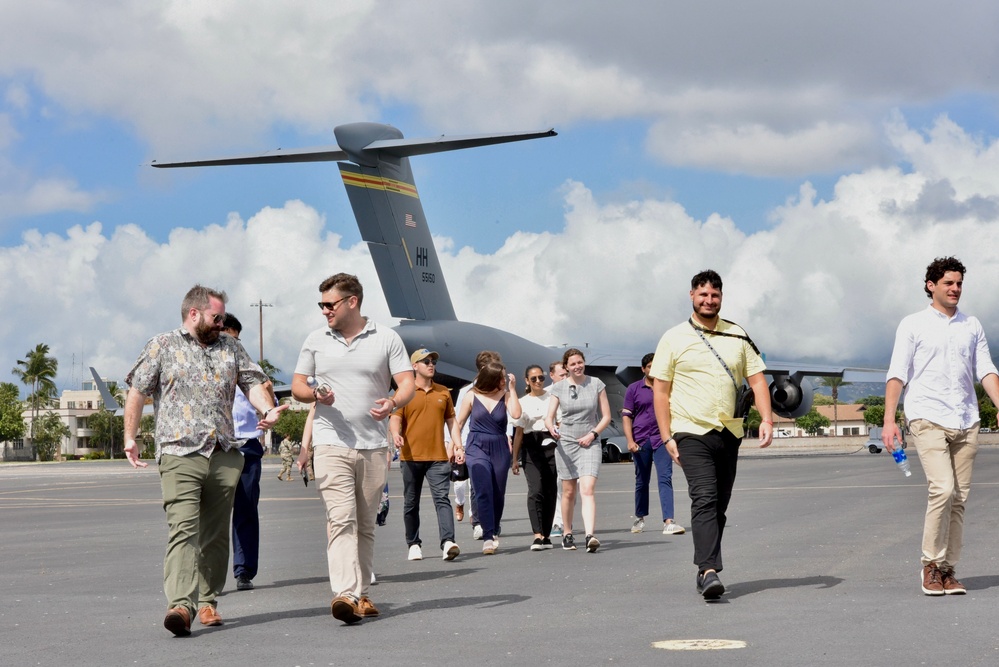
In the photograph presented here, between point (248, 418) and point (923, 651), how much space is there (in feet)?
16.0

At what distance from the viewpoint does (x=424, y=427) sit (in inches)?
426

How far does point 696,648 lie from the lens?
6078 mm

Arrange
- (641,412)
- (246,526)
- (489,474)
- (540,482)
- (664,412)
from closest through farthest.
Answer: (664,412)
(246,526)
(489,474)
(540,482)
(641,412)

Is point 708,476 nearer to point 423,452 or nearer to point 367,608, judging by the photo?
point 367,608

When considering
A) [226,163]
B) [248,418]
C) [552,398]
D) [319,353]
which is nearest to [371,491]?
[319,353]

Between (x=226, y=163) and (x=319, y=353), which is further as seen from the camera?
(x=226, y=163)

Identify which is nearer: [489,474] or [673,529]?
[489,474]

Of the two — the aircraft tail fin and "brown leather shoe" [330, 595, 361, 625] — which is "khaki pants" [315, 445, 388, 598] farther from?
the aircraft tail fin

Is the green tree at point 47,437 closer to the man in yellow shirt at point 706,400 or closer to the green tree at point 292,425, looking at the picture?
the green tree at point 292,425

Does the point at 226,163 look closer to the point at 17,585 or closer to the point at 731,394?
the point at 17,585

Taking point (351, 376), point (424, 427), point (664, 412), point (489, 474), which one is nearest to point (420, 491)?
point (424, 427)

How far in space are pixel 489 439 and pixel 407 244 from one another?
2292cm

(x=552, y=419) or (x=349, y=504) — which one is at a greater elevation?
(x=552, y=419)

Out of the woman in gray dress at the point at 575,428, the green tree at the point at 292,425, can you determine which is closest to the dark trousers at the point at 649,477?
the woman in gray dress at the point at 575,428
